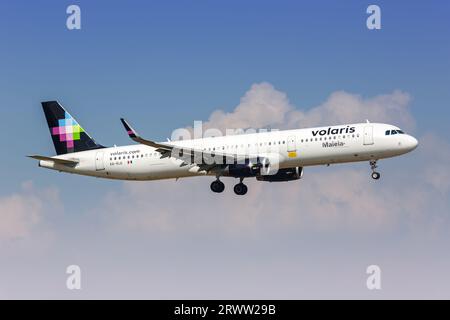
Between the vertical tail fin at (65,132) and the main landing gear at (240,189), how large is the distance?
46.9 feet

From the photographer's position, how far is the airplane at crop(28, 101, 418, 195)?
73.6m

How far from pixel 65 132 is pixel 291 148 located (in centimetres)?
2432

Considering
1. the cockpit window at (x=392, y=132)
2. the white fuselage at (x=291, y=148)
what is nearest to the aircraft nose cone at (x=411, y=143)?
the white fuselage at (x=291, y=148)

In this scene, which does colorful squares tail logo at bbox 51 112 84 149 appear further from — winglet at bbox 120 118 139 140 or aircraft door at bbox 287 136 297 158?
aircraft door at bbox 287 136 297 158

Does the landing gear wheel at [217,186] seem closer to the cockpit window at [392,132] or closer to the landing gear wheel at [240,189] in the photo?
the landing gear wheel at [240,189]

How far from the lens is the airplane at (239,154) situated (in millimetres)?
73562

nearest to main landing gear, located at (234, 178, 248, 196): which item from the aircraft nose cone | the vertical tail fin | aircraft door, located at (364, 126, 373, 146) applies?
aircraft door, located at (364, 126, 373, 146)

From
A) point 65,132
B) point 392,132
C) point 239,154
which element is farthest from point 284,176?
point 65,132

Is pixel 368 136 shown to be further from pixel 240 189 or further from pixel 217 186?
pixel 217 186

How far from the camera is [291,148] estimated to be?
74500mm

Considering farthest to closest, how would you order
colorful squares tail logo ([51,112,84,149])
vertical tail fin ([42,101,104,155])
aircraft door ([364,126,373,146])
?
colorful squares tail logo ([51,112,84,149])
vertical tail fin ([42,101,104,155])
aircraft door ([364,126,373,146])

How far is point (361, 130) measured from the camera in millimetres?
73750

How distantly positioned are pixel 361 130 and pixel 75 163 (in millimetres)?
26625

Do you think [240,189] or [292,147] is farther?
[240,189]
